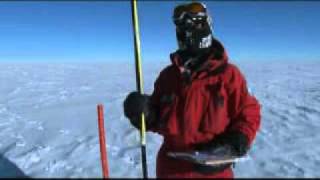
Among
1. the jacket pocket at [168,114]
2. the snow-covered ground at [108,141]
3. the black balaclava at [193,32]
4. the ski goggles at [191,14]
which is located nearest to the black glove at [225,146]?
the jacket pocket at [168,114]

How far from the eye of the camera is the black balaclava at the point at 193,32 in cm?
234

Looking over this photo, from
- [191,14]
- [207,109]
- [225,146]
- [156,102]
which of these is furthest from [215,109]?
[191,14]

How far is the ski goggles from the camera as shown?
7.72 feet

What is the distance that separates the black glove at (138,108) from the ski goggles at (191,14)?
46 centimetres

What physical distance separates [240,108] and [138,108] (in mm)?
541

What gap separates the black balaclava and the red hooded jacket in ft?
0.23

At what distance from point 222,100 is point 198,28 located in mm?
431

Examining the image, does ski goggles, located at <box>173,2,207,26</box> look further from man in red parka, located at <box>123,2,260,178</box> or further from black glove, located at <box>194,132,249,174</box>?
black glove, located at <box>194,132,249,174</box>

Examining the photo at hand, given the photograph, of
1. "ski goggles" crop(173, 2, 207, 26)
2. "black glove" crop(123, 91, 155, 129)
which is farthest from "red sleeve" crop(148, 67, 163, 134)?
"ski goggles" crop(173, 2, 207, 26)

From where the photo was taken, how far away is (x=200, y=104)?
220cm

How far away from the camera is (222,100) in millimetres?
2191

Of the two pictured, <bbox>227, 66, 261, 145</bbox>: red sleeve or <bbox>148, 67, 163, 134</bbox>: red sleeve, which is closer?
<bbox>227, 66, 261, 145</bbox>: red sleeve

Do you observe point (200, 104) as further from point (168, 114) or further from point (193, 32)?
point (193, 32)

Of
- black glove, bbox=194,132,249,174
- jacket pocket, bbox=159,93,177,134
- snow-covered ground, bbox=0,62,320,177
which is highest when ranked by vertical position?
jacket pocket, bbox=159,93,177,134
